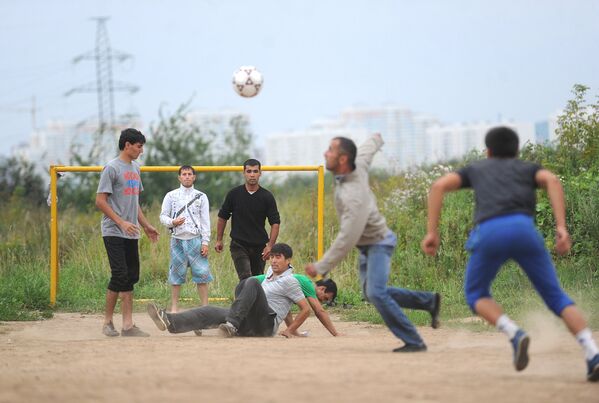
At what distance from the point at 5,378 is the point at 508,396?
3.34 metres

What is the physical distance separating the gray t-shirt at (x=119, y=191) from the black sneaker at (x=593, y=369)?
5.37 m

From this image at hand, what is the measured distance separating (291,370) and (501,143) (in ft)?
7.00

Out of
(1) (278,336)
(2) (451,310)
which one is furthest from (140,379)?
(2) (451,310)

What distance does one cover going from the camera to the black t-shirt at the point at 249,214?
1300 cm

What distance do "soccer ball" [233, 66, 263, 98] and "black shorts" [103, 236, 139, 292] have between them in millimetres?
6228

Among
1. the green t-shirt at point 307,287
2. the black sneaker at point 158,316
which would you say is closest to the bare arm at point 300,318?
the green t-shirt at point 307,287

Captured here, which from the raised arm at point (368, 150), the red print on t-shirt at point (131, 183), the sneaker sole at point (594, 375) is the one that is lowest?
the sneaker sole at point (594, 375)

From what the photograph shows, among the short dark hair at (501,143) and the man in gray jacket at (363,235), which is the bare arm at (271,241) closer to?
the man in gray jacket at (363,235)

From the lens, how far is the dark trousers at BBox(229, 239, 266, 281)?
42.4 ft

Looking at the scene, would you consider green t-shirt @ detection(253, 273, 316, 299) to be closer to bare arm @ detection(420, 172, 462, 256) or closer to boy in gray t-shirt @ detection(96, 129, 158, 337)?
boy in gray t-shirt @ detection(96, 129, 158, 337)

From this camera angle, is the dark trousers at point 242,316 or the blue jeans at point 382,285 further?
the dark trousers at point 242,316

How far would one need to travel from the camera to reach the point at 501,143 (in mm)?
7766

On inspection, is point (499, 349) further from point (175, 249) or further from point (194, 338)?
point (175, 249)

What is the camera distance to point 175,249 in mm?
13383
